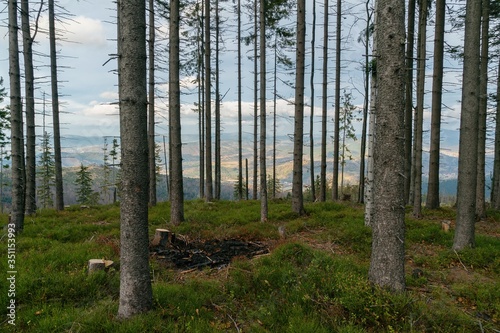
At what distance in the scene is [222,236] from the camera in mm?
8477

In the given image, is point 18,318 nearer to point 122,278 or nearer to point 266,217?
point 122,278

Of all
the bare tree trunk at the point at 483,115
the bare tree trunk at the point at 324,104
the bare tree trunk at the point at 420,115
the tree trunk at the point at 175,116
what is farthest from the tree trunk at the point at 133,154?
the bare tree trunk at the point at 324,104

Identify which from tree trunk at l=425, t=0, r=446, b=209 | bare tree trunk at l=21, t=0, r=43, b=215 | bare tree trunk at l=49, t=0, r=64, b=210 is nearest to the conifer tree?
bare tree trunk at l=49, t=0, r=64, b=210

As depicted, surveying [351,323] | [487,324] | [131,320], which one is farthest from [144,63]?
[487,324]

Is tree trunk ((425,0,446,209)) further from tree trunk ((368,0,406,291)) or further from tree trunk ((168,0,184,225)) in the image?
tree trunk ((168,0,184,225))

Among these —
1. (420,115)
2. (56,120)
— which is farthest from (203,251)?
(56,120)

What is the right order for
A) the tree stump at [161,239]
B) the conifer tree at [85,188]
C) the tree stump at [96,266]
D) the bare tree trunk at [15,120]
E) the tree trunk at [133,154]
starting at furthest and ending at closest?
the conifer tree at [85,188] → the bare tree trunk at [15,120] → the tree stump at [161,239] → the tree stump at [96,266] → the tree trunk at [133,154]

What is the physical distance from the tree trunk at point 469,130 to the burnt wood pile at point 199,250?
4.79 meters

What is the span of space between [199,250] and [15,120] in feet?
20.9

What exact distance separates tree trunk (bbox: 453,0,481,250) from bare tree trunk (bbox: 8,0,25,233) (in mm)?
11548

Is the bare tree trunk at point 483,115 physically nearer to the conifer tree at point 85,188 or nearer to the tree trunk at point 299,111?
the tree trunk at point 299,111

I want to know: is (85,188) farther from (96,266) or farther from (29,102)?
(96,266)

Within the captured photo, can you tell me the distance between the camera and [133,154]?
3570 millimetres

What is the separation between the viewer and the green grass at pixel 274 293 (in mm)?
3611
